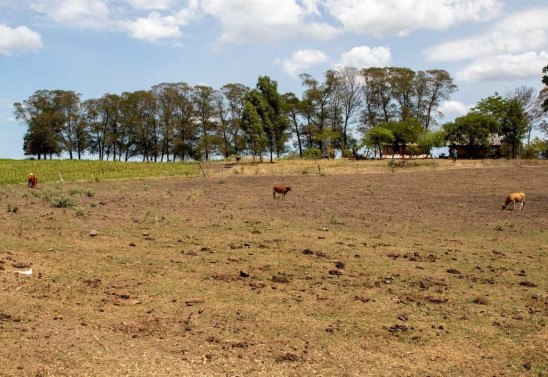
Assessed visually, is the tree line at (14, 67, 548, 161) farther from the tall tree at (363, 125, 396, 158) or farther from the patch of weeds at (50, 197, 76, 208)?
the patch of weeds at (50, 197, 76, 208)

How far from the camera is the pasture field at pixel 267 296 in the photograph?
6.73 metres

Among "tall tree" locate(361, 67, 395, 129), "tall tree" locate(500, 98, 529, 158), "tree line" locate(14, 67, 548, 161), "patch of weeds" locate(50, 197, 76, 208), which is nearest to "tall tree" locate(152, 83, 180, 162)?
"tree line" locate(14, 67, 548, 161)

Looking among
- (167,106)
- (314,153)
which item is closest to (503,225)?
(314,153)

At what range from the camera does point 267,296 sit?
9.32 metres

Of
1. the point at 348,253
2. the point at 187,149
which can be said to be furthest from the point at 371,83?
the point at 348,253

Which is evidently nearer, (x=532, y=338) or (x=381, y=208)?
(x=532, y=338)

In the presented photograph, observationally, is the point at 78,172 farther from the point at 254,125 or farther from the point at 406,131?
the point at 406,131

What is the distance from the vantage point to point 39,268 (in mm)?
10250

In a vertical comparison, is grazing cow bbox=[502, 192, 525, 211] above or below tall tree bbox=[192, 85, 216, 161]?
below

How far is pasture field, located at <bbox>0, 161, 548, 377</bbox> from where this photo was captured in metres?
6.73

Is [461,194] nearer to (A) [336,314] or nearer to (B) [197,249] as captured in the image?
(B) [197,249]

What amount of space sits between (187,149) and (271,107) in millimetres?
18981

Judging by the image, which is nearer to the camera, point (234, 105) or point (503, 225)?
point (503, 225)

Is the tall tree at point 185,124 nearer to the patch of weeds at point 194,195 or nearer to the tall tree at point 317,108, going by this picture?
the tall tree at point 317,108
